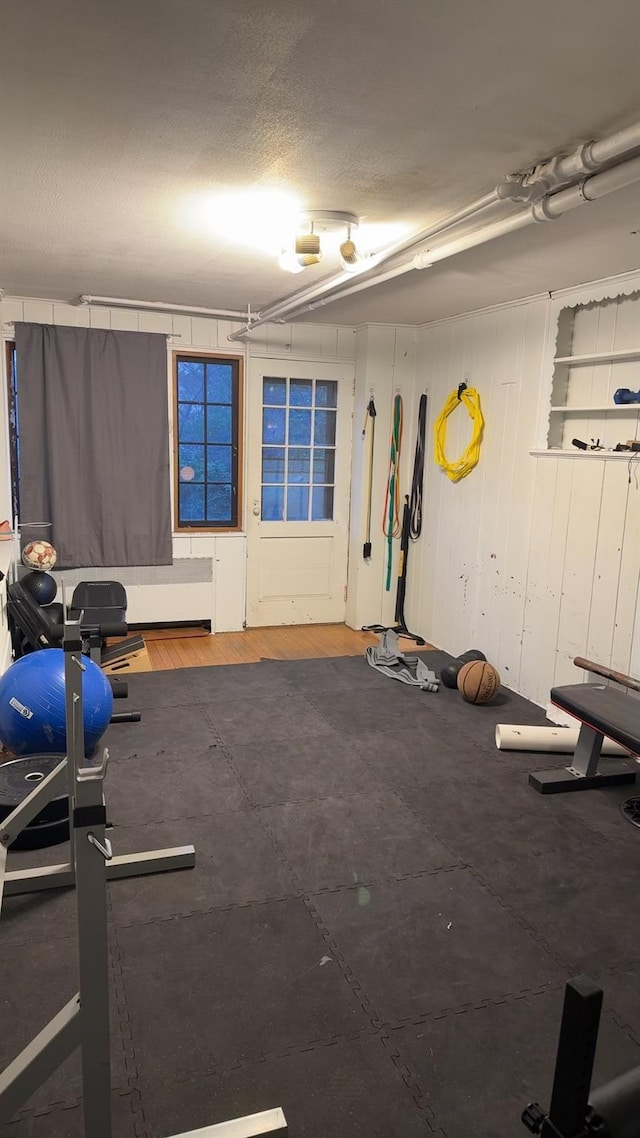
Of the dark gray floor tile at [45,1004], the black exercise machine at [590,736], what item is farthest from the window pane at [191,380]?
the dark gray floor tile at [45,1004]

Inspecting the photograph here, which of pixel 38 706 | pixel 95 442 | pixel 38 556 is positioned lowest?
pixel 38 706

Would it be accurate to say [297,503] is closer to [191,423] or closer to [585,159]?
[191,423]

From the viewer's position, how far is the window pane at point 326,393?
5949 millimetres

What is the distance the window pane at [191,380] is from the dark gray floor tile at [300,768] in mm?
2999

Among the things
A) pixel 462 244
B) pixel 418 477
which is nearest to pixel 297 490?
pixel 418 477

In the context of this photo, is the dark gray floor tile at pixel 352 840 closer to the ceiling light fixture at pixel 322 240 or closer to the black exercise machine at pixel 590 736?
the black exercise machine at pixel 590 736

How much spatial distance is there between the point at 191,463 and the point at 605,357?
3.17 m

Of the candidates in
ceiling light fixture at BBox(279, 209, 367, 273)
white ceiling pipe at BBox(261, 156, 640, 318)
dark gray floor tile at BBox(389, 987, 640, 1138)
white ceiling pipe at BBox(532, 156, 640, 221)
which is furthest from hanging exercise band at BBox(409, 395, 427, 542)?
dark gray floor tile at BBox(389, 987, 640, 1138)

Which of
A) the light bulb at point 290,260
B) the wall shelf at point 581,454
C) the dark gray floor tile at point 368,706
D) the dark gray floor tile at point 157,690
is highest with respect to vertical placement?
the light bulb at point 290,260

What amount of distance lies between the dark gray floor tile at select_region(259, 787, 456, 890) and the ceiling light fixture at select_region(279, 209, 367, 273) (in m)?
2.37

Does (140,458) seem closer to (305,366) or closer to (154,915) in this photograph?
(305,366)

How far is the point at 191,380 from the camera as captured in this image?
221 inches

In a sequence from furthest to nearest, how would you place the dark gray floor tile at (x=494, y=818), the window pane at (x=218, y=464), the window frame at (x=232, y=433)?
the window pane at (x=218, y=464)
the window frame at (x=232, y=433)
the dark gray floor tile at (x=494, y=818)

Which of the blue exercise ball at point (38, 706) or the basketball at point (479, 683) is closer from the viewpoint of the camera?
the blue exercise ball at point (38, 706)
